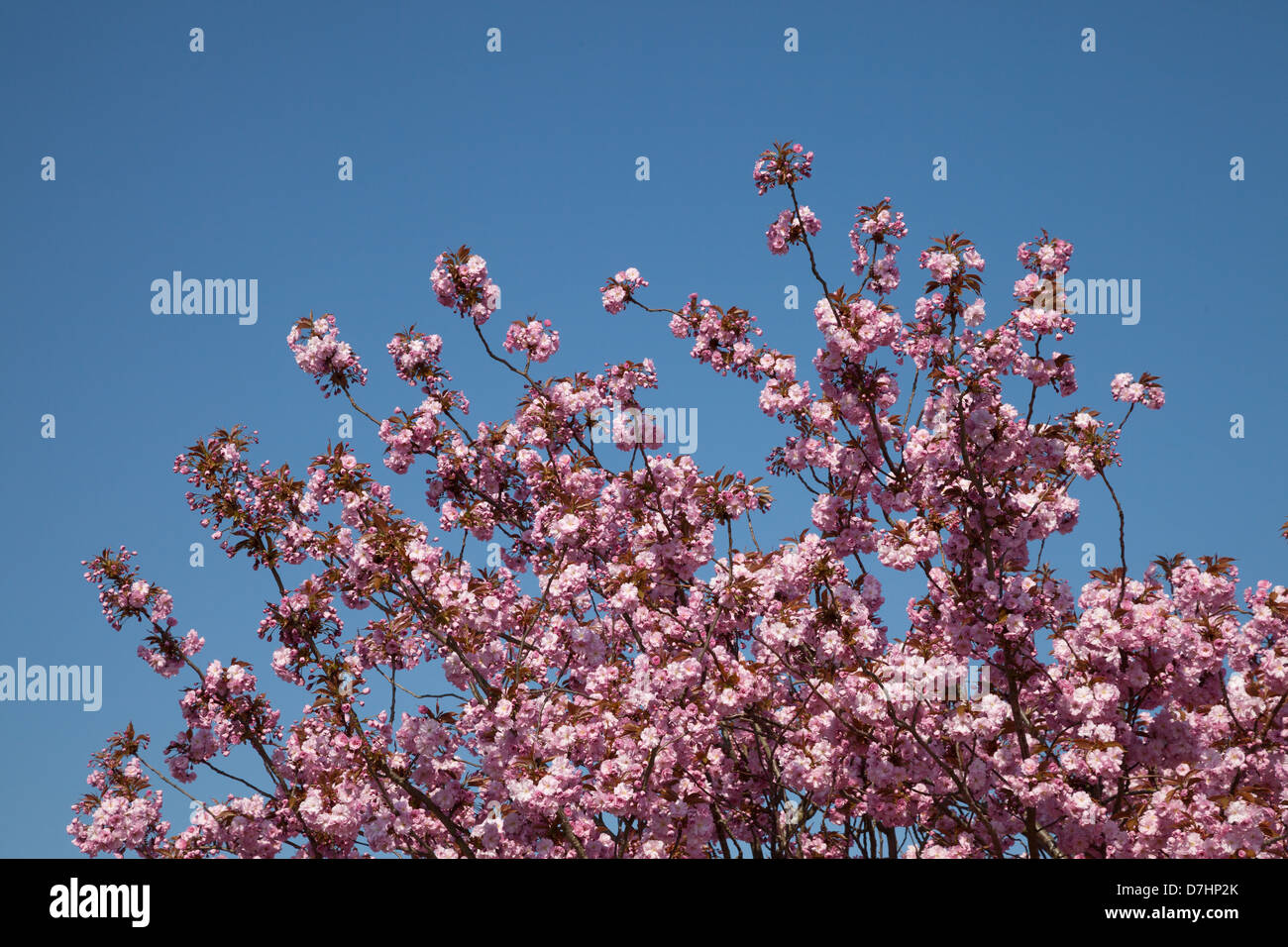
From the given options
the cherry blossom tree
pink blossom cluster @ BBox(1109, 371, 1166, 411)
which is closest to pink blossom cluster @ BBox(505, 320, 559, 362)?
the cherry blossom tree

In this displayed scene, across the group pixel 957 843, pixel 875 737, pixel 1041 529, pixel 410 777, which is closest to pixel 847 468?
pixel 1041 529

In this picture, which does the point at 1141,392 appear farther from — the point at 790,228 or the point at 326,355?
the point at 326,355

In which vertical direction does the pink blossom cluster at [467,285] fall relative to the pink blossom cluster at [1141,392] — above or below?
above

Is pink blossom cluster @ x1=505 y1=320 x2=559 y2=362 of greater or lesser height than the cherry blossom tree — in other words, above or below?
above

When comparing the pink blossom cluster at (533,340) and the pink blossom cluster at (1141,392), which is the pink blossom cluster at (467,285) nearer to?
the pink blossom cluster at (533,340)

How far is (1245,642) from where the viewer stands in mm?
7742

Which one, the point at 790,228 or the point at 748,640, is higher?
the point at 790,228

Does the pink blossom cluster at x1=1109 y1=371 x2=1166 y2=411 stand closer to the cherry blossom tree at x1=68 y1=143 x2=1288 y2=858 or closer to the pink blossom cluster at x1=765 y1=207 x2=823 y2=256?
the cherry blossom tree at x1=68 y1=143 x2=1288 y2=858

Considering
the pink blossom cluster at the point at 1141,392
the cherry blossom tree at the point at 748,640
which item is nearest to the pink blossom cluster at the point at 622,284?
the cherry blossom tree at the point at 748,640

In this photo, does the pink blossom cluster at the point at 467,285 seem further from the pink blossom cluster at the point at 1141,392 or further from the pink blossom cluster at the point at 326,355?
the pink blossom cluster at the point at 1141,392

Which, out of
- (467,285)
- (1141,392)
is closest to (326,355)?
(467,285)

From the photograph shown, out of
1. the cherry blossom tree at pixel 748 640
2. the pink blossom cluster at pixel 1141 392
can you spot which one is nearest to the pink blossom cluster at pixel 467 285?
the cherry blossom tree at pixel 748 640
